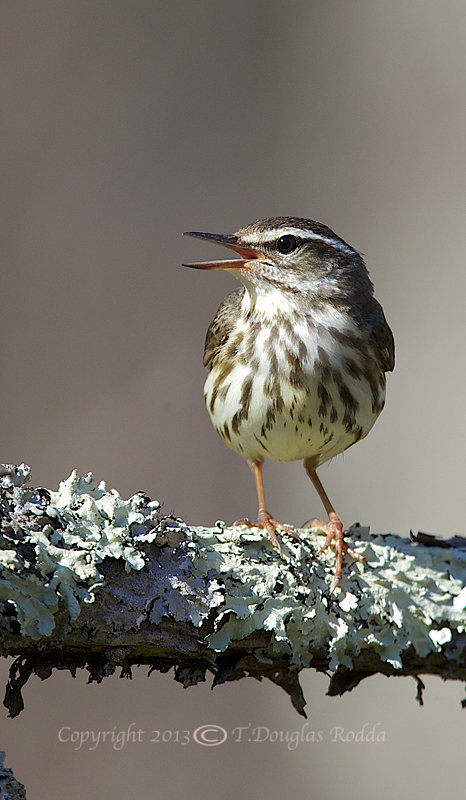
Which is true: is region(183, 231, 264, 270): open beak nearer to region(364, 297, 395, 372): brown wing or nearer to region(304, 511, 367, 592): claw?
region(364, 297, 395, 372): brown wing

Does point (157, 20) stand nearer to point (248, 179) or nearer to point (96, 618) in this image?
point (248, 179)

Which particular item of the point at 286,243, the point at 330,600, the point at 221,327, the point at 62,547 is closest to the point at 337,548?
the point at 330,600

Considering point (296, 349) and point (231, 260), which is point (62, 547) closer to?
point (296, 349)

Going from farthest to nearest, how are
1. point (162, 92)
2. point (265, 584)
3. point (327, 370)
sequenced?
point (162, 92) → point (327, 370) → point (265, 584)

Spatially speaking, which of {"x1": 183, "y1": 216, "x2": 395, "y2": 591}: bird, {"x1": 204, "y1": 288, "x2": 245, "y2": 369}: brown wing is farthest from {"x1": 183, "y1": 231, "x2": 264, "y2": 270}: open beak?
{"x1": 204, "y1": 288, "x2": 245, "y2": 369}: brown wing

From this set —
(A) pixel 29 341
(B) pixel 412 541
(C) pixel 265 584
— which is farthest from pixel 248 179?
(C) pixel 265 584

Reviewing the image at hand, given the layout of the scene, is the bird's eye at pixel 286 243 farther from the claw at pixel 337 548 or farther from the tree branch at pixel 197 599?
the tree branch at pixel 197 599
